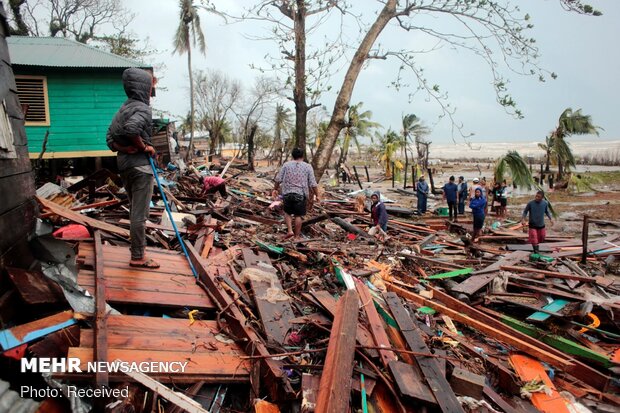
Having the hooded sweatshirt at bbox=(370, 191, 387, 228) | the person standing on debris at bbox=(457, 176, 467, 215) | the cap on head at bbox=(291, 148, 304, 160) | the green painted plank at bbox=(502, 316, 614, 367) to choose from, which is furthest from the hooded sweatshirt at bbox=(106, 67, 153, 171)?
the person standing on debris at bbox=(457, 176, 467, 215)

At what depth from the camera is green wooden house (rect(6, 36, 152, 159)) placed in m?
12.3

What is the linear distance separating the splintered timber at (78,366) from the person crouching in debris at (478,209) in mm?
10491

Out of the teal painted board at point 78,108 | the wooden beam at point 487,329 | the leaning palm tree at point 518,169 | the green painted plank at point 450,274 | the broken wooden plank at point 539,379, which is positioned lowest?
the broken wooden plank at point 539,379

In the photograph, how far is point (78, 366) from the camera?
2.32m

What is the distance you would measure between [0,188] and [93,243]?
4.89 ft

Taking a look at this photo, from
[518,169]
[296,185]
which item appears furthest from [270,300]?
[518,169]

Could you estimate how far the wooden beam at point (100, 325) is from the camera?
2268 millimetres

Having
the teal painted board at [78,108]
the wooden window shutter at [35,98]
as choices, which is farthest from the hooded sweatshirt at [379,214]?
the wooden window shutter at [35,98]

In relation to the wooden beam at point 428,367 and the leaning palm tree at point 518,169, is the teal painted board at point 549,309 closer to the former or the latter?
the wooden beam at point 428,367

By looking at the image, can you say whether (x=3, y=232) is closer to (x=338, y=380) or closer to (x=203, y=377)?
(x=203, y=377)

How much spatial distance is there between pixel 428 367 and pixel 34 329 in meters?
3.14

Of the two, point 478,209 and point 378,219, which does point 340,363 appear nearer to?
point 378,219

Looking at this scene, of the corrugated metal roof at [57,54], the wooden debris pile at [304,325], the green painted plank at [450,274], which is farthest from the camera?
the corrugated metal roof at [57,54]

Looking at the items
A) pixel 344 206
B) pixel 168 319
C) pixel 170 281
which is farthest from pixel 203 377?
pixel 344 206
